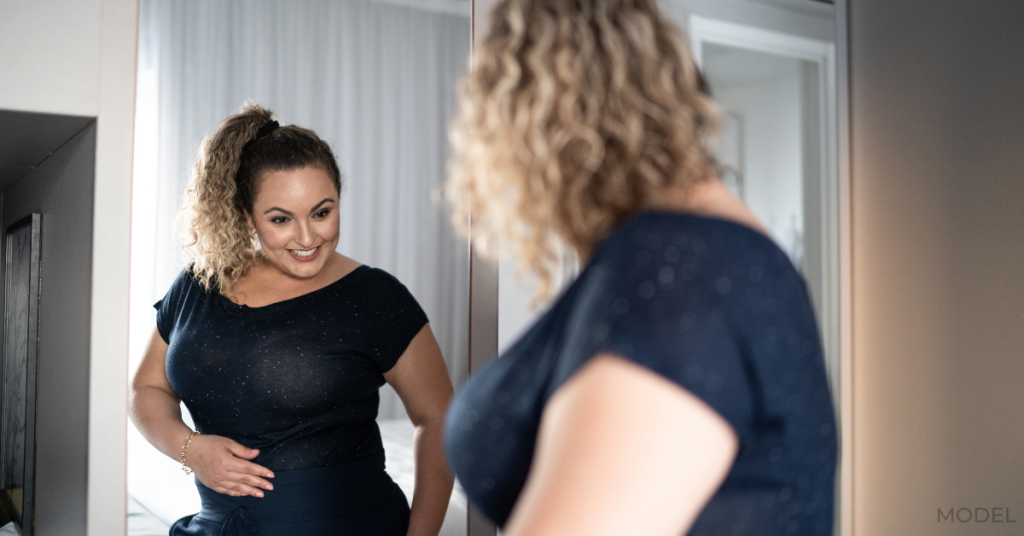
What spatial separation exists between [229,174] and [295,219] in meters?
0.16

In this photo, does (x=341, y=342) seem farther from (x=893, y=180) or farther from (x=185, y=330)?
(x=893, y=180)

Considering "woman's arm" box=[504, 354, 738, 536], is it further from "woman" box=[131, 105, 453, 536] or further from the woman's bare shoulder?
"woman" box=[131, 105, 453, 536]

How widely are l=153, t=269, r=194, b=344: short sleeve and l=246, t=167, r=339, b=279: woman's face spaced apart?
0.60 feet

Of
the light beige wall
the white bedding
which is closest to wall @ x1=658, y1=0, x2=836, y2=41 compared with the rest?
the white bedding

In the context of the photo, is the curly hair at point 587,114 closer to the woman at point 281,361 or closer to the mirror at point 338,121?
the woman at point 281,361

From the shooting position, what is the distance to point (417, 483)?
1.55 meters

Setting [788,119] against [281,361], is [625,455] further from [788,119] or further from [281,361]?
[788,119]

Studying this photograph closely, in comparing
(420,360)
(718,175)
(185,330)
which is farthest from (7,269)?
(718,175)

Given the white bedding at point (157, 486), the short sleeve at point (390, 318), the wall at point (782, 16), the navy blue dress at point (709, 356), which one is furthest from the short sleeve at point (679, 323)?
the wall at point (782, 16)

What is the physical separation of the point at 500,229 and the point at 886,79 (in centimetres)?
178

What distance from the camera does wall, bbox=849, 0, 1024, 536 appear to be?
1.80m

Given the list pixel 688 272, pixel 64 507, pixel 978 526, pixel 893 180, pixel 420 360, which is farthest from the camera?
pixel 893 180

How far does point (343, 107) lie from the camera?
5.40 ft

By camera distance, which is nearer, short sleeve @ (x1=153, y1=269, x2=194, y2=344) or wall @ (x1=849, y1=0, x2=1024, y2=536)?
short sleeve @ (x1=153, y1=269, x2=194, y2=344)
